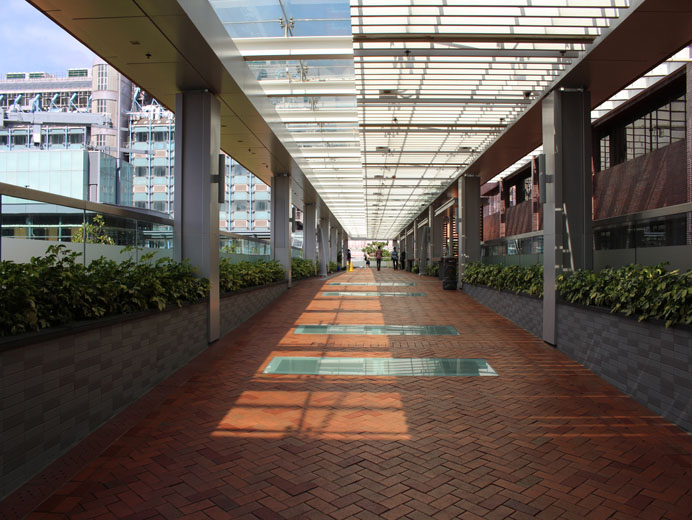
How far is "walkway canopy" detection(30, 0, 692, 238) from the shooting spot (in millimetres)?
5836

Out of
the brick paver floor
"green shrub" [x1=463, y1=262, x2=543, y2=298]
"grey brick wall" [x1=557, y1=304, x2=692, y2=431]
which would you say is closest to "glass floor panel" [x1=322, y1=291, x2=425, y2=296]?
"green shrub" [x1=463, y1=262, x2=543, y2=298]

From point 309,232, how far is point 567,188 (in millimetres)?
17292

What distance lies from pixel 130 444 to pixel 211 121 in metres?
5.45

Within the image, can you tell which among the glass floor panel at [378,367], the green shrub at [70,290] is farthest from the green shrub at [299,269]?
the green shrub at [70,290]

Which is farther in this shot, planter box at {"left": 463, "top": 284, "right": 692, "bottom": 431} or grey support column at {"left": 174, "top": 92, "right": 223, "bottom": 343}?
grey support column at {"left": 174, "top": 92, "right": 223, "bottom": 343}

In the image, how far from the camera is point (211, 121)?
802cm

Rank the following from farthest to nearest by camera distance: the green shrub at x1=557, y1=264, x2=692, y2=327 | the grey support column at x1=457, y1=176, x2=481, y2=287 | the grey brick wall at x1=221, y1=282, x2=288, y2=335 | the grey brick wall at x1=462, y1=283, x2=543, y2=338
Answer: the grey support column at x1=457, y1=176, x2=481, y2=287, the grey brick wall at x1=221, y1=282, x2=288, y2=335, the grey brick wall at x1=462, y1=283, x2=543, y2=338, the green shrub at x1=557, y1=264, x2=692, y2=327

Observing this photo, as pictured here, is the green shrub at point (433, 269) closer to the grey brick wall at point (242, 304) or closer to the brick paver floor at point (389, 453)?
the grey brick wall at point (242, 304)

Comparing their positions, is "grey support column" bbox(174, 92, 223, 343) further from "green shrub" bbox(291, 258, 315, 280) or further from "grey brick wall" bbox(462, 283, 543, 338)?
"green shrub" bbox(291, 258, 315, 280)

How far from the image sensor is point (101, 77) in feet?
347

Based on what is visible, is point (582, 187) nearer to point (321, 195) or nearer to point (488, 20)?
point (488, 20)

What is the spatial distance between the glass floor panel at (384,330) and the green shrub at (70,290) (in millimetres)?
3170

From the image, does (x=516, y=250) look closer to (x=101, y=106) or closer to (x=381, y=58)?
(x=381, y=58)

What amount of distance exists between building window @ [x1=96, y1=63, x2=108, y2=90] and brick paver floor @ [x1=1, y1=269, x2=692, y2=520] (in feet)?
366
